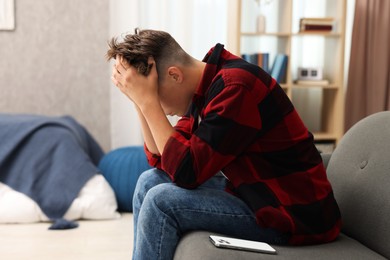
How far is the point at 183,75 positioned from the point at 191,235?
0.46 m

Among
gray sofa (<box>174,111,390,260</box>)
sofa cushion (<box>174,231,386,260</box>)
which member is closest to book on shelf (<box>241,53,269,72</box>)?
gray sofa (<box>174,111,390,260</box>)

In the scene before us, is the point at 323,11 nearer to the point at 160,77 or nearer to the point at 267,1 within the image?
the point at 267,1

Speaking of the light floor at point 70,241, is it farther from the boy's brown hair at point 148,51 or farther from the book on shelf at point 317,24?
the book on shelf at point 317,24

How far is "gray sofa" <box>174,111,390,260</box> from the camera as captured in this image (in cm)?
140

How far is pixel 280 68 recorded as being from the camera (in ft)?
12.0

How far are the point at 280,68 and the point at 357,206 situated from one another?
208 centimetres

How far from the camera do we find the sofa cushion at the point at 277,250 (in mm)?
1343

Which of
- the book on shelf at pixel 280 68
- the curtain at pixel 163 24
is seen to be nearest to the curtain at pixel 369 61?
the book on shelf at pixel 280 68

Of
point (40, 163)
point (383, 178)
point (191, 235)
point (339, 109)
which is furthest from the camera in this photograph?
point (339, 109)

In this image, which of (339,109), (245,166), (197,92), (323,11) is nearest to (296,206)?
(245,166)

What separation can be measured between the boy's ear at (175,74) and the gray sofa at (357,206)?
0.44 m

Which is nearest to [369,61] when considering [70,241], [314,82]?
[314,82]

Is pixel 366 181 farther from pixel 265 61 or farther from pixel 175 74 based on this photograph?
pixel 265 61

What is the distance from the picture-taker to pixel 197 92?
1.63 meters
